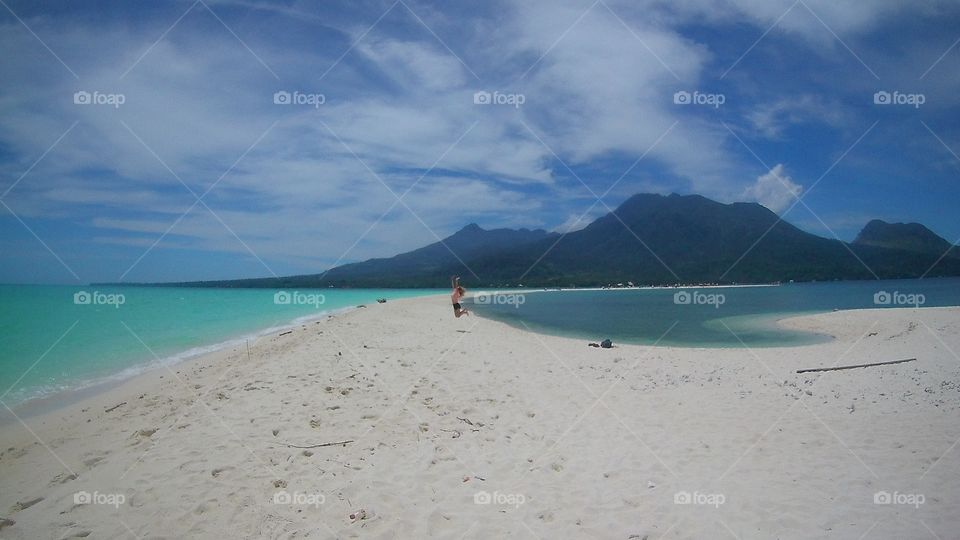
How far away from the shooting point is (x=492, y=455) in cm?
655

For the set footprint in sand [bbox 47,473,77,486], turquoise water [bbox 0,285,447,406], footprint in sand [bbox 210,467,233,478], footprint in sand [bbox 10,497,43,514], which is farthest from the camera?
turquoise water [bbox 0,285,447,406]

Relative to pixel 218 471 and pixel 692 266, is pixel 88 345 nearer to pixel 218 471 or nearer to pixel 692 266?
pixel 218 471

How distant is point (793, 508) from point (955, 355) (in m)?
13.2

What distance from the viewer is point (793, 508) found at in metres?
4.91

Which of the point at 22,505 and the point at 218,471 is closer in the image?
the point at 22,505

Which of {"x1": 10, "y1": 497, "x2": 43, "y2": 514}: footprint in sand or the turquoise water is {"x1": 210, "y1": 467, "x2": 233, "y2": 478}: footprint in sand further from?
the turquoise water

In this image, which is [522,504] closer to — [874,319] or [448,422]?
[448,422]

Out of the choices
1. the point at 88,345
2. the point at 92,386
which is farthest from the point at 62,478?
the point at 88,345

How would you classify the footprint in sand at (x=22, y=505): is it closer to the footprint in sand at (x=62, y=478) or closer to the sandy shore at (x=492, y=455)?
the sandy shore at (x=492, y=455)

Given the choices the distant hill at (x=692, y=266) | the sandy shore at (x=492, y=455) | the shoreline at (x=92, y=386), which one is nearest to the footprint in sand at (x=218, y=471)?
the sandy shore at (x=492, y=455)

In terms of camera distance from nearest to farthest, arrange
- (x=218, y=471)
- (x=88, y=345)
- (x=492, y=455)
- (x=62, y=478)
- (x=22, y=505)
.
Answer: (x=22, y=505)
(x=218, y=471)
(x=62, y=478)
(x=492, y=455)
(x=88, y=345)

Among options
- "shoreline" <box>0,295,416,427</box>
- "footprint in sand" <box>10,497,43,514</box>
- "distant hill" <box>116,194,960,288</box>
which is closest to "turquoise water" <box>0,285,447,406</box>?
"shoreline" <box>0,295,416,427</box>

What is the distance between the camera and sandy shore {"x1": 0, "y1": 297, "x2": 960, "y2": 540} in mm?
4723

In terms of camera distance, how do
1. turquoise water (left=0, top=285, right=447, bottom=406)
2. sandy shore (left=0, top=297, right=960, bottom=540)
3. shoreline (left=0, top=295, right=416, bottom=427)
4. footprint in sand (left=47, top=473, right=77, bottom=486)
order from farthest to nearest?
1. turquoise water (left=0, top=285, right=447, bottom=406)
2. shoreline (left=0, top=295, right=416, bottom=427)
3. footprint in sand (left=47, top=473, right=77, bottom=486)
4. sandy shore (left=0, top=297, right=960, bottom=540)
